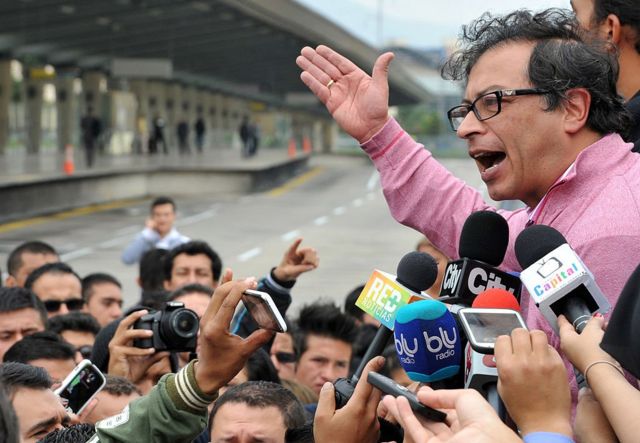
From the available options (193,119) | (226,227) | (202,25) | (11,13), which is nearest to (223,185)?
(202,25)

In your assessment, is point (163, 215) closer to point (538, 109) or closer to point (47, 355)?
point (47, 355)

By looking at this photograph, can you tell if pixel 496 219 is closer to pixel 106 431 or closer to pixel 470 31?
pixel 470 31

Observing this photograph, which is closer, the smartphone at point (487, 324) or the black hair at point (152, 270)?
the smartphone at point (487, 324)

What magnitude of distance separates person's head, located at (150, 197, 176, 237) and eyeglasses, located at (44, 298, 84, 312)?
16.4ft

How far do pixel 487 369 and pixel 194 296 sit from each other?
4.65m

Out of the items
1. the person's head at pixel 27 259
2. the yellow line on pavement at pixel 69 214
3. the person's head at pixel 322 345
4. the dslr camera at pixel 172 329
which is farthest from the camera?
the yellow line on pavement at pixel 69 214

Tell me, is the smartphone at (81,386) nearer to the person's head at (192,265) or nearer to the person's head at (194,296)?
the person's head at (194,296)

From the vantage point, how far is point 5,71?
145 feet

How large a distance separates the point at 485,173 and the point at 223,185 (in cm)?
4128

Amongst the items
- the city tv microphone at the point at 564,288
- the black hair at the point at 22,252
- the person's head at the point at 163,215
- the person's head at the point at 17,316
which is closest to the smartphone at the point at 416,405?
the city tv microphone at the point at 564,288

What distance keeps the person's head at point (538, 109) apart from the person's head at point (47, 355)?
3351mm

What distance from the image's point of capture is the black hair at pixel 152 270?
1026 centimetres

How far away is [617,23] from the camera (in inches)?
143

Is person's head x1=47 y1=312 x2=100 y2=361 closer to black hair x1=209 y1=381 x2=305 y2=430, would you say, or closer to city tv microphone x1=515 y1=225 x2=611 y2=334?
black hair x1=209 y1=381 x2=305 y2=430
